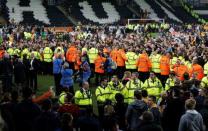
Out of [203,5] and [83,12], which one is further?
[203,5]

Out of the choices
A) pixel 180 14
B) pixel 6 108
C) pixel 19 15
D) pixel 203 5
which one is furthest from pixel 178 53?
pixel 203 5

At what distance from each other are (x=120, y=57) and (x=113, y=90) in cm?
857

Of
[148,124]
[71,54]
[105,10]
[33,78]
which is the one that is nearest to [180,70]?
[33,78]

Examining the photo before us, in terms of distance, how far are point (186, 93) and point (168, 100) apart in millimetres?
534

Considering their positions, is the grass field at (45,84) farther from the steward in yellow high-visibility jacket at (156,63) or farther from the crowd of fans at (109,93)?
the steward in yellow high-visibility jacket at (156,63)

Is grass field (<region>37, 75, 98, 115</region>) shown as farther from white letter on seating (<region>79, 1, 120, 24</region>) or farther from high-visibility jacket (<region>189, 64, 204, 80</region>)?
white letter on seating (<region>79, 1, 120, 24</region>)

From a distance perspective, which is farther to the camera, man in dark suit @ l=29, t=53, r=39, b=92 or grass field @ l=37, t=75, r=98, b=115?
grass field @ l=37, t=75, r=98, b=115

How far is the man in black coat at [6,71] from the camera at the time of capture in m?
20.2

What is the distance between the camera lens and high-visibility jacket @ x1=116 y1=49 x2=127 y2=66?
23562 mm

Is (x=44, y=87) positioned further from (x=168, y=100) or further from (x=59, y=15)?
(x=59, y=15)

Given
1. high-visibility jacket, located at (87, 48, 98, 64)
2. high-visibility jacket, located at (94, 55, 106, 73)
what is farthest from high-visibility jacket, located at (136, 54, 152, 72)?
high-visibility jacket, located at (87, 48, 98, 64)

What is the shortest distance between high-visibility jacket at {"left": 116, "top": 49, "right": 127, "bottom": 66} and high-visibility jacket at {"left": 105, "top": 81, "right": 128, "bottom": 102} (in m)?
8.09

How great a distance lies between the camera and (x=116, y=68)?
23.1 m

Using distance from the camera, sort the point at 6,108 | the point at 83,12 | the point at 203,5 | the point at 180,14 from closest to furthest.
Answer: the point at 6,108 → the point at 83,12 → the point at 180,14 → the point at 203,5
